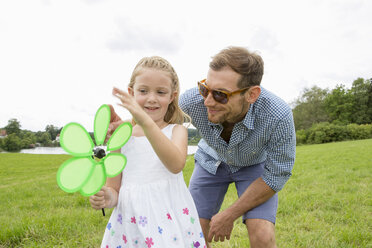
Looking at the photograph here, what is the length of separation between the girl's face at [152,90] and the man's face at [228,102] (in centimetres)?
72

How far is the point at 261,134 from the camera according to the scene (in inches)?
96.7

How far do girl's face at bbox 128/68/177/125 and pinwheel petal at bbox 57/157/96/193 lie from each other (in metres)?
0.49

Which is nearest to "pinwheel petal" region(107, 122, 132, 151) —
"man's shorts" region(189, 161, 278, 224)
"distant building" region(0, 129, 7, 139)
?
"man's shorts" region(189, 161, 278, 224)

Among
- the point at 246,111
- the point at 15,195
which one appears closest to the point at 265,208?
the point at 246,111

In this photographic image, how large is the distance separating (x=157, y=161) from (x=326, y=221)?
122 inches

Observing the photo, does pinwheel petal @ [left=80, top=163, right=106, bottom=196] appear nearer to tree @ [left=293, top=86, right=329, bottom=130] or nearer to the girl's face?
the girl's face

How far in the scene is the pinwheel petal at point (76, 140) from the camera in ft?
4.49

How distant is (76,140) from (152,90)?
543 millimetres

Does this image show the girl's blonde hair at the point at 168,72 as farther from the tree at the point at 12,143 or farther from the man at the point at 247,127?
the tree at the point at 12,143

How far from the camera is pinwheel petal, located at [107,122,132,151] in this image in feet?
4.93

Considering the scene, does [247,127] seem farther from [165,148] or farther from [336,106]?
Result: [336,106]

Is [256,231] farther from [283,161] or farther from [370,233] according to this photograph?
[370,233]

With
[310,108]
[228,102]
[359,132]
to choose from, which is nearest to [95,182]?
[228,102]

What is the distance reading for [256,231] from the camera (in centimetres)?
243
